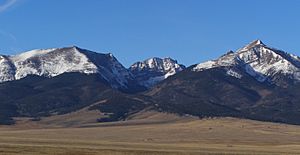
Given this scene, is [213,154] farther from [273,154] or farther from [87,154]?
[87,154]

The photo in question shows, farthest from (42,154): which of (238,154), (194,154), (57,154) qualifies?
(238,154)

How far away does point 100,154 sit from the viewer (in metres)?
128

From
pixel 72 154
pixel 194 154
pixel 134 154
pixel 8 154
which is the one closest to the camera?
pixel 8 154

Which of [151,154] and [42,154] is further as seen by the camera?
[151,154]

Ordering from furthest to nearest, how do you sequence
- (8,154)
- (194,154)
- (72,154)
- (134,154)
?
(194,154)
(134,154)
(72,154)
(8,154)

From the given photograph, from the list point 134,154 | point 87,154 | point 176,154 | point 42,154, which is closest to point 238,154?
point 176,154

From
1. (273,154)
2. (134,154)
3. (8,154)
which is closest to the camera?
(8,154)

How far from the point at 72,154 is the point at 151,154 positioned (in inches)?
746

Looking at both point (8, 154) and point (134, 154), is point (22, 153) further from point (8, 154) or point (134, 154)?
point (134, 154)

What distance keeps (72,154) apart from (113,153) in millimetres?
12397

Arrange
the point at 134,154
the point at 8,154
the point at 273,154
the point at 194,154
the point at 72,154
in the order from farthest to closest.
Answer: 1. the point at 273,154
2. the point at 194,154
3. the point at 134,154
4. the point at 72,154
5. the point at 8,154

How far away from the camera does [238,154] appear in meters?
149

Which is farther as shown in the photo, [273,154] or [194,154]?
[273,154]

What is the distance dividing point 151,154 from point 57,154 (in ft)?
72.1
